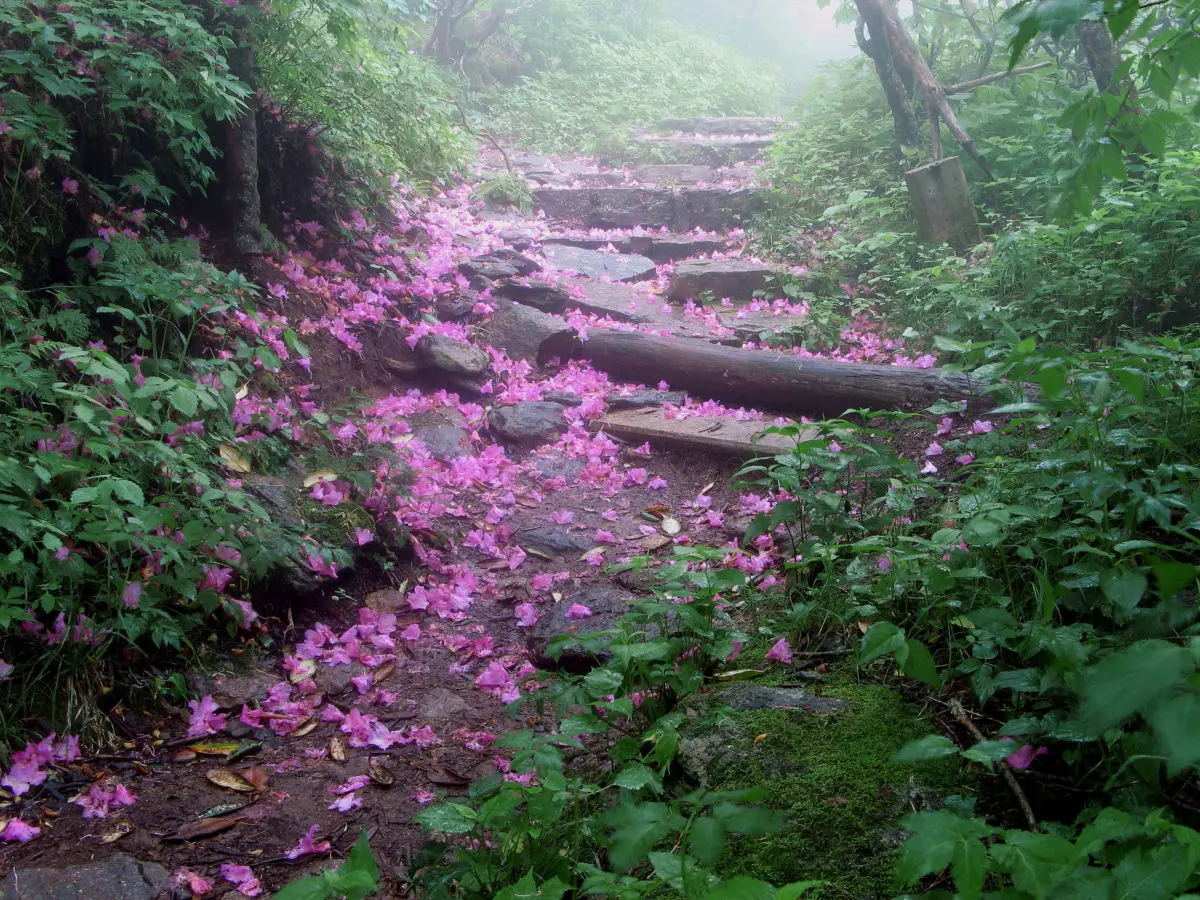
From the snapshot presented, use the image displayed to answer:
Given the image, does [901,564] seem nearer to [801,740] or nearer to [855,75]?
[801,740]

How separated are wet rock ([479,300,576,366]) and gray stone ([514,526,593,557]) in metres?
2.10

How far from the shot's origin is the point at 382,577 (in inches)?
145

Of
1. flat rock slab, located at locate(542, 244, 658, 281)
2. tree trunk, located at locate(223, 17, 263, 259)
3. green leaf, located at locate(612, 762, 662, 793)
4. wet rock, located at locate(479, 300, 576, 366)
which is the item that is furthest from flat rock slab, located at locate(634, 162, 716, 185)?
green leaf, located at locate(612, 762, 662, 793)

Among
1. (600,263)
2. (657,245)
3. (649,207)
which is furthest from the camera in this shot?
(649,207)

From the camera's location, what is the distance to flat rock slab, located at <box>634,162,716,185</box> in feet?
36.5

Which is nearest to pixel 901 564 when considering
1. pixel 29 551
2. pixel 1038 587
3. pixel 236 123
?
pixel 1038 587

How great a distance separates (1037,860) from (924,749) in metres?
0.31

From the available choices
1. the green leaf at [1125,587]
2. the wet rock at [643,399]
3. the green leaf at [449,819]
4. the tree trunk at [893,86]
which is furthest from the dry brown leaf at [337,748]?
the tree trunk at [893,86]

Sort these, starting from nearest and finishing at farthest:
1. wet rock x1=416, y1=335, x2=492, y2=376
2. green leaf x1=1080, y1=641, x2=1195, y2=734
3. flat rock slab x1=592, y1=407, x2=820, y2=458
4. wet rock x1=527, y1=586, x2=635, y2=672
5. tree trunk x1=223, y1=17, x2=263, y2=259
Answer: green leaf x1=1080, y1=641, x2=1195, y2=734 → wet rock x1=527, y1=586, x2=635, y2=672 → tree trunk x1=223, y1=17, x2=263, y2=259 → flat rock slab x1=592, y1=407, x2=820, y2=458 → wet rock x1=416, y1=335, x2=492, y2=376

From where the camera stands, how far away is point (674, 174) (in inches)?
450

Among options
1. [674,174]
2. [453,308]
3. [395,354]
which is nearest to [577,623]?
[395,354]

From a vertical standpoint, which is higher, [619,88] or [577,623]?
[619,88]

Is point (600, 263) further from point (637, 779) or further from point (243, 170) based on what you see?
point (637, 779)

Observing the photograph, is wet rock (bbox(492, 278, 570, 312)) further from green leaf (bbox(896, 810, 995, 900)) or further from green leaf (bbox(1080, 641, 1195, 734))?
green leaf (bbox(1080, 641, 1195, 734))
